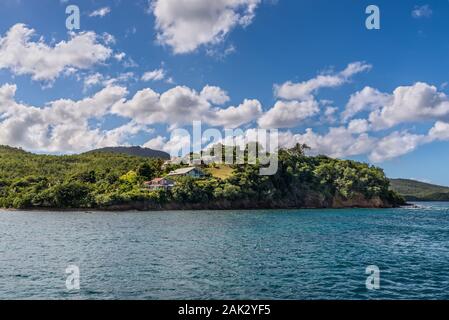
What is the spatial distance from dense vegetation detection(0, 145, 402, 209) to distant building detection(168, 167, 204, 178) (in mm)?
4175

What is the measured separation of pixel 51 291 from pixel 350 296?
17.3 metres

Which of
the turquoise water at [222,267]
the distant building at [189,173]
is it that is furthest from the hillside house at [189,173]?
the turquoise water at [222,267]

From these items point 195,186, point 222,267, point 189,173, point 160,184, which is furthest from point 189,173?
point 222,267

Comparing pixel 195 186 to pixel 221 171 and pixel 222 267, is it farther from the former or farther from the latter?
pixel 222 267

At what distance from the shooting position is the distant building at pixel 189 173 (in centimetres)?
14212

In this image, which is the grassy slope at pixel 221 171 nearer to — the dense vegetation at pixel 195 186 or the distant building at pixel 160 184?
the dense vegetation at pixel 195 186

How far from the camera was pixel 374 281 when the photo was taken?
944 inches

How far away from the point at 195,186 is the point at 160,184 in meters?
12.5

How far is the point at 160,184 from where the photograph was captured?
427 feet

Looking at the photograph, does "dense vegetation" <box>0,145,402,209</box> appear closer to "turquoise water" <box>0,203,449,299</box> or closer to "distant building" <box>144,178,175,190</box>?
"distant building" <box>144,178,175,190</box>

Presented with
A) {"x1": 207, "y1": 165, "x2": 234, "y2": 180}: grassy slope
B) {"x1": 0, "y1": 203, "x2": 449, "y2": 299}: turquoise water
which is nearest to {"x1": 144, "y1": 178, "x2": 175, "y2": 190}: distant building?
{"x1": 207, "y1": 165, "x2": 234, "y2": 180}: grassy slope

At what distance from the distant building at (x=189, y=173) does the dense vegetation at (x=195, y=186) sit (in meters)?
4.17

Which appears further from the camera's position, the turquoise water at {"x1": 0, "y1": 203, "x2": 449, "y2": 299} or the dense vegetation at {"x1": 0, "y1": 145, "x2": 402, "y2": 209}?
the dense vegetation at {"x1": 0, "y1": 145, "x2": 402, "y2": 209}

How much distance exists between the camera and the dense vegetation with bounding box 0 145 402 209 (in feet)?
389
